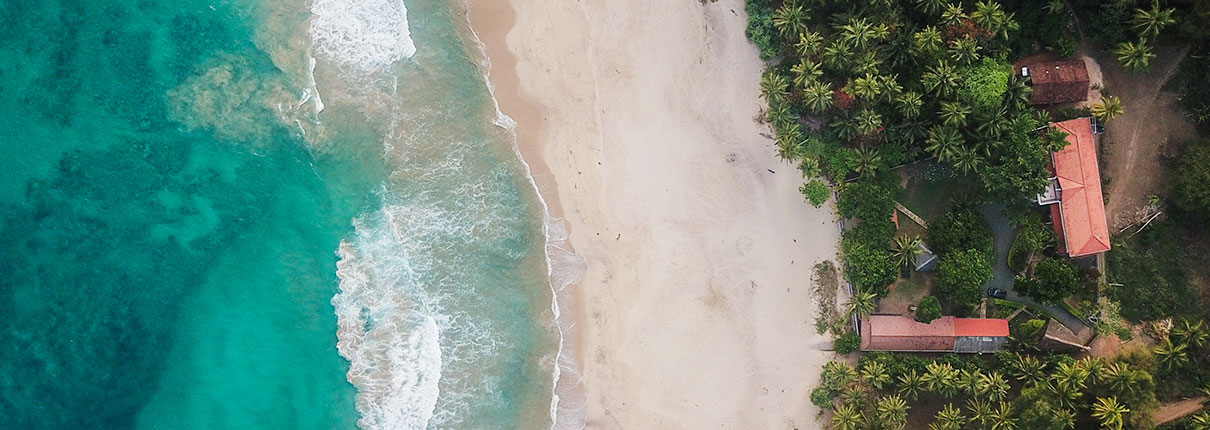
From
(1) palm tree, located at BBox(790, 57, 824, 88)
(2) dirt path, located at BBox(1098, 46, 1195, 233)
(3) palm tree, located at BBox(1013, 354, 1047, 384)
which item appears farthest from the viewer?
(2) dirt path, located at BBox(1098, 46, 1195, 233)

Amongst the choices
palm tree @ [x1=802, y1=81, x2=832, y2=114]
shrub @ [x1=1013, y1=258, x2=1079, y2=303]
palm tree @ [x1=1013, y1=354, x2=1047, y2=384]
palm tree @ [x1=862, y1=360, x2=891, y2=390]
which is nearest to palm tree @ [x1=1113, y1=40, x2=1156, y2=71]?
shrub @ [x1=1013, y1=258, x2=1079, y2=303]

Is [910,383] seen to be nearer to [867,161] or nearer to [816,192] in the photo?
[816,192]

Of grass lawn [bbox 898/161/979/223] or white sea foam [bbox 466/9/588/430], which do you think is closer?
grass lawn [bbox 898/161/979/223]

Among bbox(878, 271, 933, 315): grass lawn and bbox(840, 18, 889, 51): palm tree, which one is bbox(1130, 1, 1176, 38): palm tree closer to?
bbox(840, 18, 889, 51): palm tree

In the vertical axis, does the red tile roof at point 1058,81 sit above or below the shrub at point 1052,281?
above

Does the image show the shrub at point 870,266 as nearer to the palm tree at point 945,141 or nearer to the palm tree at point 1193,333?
the palm tree at point 945,141

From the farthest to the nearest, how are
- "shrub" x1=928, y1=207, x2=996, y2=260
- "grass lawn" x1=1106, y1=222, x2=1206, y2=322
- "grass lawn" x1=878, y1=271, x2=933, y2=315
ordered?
"grass lawn" x1=878, y1=271, x2=933, y2=315, "grass lawn" x1=1106, y1=222, x2=1206, y2=322, "shrub" x1=928, y1=207, x2=996, y2=260

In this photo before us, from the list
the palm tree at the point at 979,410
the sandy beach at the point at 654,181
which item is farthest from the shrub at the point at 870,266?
the palm tree at the point at 979,410

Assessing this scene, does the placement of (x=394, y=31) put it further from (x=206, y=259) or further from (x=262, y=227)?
(x=206, y=259)
